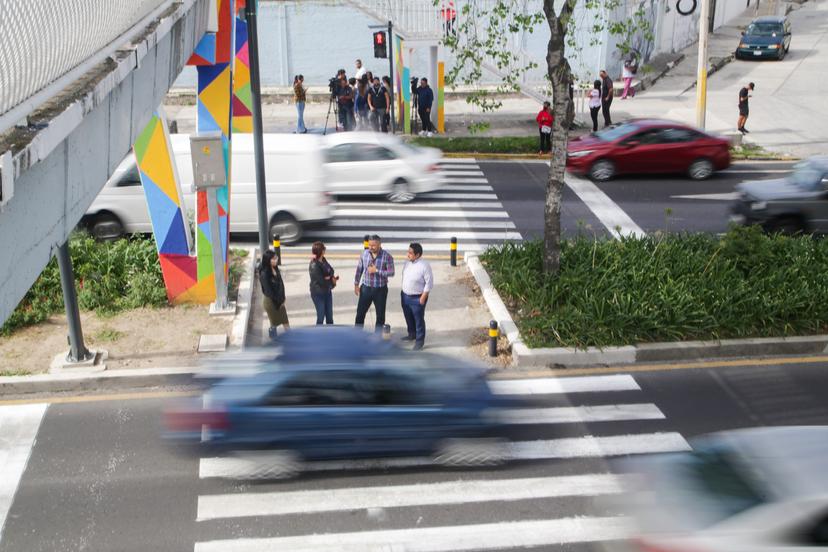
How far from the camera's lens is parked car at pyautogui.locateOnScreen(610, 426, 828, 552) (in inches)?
272

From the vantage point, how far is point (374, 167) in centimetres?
2169

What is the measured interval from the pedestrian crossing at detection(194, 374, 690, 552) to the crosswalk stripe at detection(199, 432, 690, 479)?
12mm

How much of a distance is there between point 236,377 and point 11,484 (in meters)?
2.64

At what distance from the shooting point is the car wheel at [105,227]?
18.2 metres

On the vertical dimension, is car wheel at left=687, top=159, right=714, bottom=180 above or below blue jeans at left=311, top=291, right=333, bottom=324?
above

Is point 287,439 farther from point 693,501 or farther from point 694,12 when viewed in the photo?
point 694,12

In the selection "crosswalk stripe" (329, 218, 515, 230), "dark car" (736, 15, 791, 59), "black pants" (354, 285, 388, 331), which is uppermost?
"dark car" (736, 15, 791, 59)

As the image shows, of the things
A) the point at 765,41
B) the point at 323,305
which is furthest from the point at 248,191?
the point at 765,41

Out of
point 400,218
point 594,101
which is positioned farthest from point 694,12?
point 400,218

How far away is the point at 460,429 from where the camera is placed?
9.95m

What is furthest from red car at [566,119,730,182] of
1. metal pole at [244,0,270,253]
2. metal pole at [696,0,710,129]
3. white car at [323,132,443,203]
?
metal pole at [244,0,270,253]

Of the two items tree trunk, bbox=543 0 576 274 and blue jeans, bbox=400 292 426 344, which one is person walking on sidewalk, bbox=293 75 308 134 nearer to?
tree trunk, bbox=543 0 576 274

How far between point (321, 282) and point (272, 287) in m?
0.75

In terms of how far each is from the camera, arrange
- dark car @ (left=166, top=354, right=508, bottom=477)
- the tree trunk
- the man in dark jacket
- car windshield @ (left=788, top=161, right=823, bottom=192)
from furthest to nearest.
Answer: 1. the man in dark jacket
2. car windshield @ (left=788, top=161, right=823, bottom=192)
3. the tree trunk
4. dark car @ (left=166, top=354, right=508, bottom=477)
